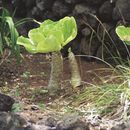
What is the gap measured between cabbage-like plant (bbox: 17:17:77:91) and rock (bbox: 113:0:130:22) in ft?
3.48

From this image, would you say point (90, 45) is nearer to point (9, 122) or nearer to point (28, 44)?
point (28, 44)

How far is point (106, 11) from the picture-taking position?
616 centimetres

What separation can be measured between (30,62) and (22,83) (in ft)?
3.16

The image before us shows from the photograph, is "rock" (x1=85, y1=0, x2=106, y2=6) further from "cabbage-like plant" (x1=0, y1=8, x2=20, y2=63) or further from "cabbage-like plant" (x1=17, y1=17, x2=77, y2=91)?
"cabbage-like plant" (x1=17, y1=17, x2=77, y2=91)

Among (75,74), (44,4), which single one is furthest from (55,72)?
(44,4)

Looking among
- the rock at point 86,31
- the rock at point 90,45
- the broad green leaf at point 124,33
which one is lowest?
the rock at point 90,45

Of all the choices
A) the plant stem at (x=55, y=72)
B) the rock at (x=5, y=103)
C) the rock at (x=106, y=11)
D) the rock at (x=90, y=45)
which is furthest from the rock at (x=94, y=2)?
the rock at (x=5, y=103)

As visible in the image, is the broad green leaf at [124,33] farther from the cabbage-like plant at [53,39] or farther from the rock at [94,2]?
the rock at [94,2]

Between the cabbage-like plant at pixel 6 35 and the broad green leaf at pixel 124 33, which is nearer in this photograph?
the broad green leaf at pixel 124 33

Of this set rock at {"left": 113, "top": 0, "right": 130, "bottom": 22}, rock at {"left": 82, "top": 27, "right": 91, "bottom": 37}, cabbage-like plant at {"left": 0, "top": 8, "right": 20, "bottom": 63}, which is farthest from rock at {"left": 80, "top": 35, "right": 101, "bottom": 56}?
cabbage-like plant at {"left": 0, "top": 8, "right": 20, "bottom": 63}

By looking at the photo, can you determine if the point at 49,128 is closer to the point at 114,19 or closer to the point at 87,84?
the point at 87,84

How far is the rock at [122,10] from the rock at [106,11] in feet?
0.50

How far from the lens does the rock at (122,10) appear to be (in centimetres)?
582

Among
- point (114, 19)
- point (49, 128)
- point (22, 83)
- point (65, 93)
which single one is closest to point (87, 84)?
point (65, 93)
